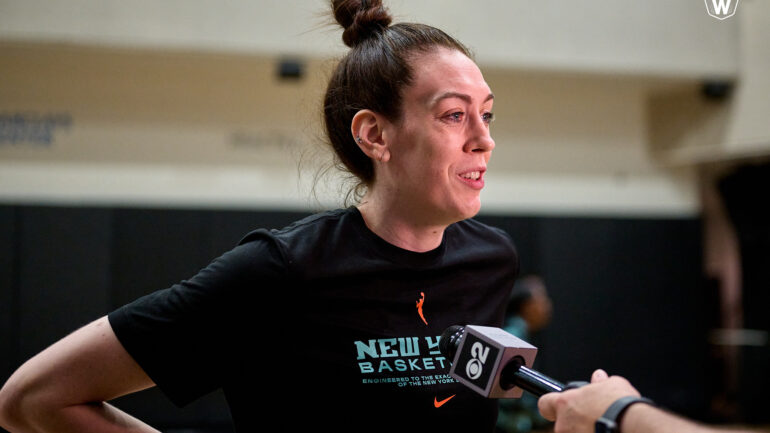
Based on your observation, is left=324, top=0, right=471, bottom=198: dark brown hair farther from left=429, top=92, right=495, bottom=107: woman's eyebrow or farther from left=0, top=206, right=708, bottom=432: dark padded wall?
left=0, top=206, right=708, bottom=432: dark padded wall

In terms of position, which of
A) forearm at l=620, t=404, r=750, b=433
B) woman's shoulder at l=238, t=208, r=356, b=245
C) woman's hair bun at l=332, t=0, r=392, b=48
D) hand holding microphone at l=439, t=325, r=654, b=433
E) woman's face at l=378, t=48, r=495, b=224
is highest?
woman's hair bun at l=332, t=0, r=392, b=48

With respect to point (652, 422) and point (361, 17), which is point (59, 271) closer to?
point (361, 17)

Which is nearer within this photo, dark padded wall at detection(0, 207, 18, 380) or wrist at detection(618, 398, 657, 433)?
wrist at detection(618, 398, 657, 433)

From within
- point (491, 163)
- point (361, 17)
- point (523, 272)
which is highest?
point (491, 163)

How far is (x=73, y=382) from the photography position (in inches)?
49.5

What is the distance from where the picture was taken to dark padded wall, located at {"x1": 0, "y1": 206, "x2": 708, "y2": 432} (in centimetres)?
550

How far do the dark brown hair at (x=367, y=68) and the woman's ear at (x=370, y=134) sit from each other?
0.02 metres

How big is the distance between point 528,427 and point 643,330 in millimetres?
1962

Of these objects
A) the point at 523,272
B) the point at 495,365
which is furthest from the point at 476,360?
the point at 523,272

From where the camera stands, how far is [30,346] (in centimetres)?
545

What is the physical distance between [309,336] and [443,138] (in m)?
0.42

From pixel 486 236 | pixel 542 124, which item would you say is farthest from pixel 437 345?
pixel 542 124

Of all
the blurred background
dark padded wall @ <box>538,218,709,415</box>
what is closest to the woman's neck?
the blurred background

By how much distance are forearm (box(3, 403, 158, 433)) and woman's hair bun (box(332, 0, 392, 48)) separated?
2.71 feet
